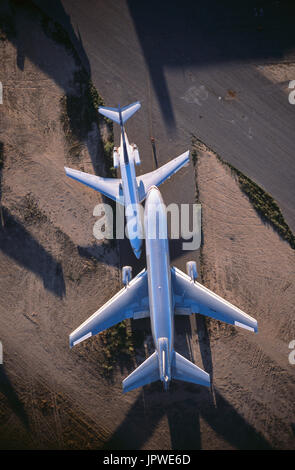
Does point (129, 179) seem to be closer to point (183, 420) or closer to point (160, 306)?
point (160, 306)

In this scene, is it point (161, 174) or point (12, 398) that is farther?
point (12, 398)

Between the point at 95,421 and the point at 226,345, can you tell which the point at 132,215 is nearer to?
the point at 226,345

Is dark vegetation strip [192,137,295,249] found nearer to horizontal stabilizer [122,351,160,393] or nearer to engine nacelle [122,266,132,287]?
engine nacelle [122,266,132,287]

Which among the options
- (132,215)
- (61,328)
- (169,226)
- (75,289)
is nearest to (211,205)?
(169,226)

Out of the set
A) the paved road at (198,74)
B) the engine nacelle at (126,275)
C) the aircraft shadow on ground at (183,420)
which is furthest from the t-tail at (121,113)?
the aircraft shadow on ground at (183,420)

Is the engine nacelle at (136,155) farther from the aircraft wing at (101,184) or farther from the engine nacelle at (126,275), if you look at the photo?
the engine nacelle at (126,275)

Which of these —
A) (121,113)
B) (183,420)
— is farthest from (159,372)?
(121,113)

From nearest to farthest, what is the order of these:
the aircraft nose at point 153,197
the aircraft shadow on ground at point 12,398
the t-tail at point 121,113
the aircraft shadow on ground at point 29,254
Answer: the aircraft nose at point 153,197 → the t-tail at point 121,113 → the aircraft shadow on ground at point 12,398 → the aircraft shadow on ground at point 29,254
